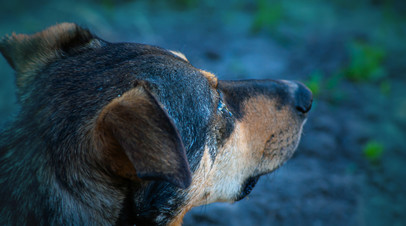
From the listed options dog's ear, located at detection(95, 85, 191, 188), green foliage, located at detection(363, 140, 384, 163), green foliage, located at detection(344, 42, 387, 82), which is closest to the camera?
dog's ear, located at detection(95, 85, 191, 188)

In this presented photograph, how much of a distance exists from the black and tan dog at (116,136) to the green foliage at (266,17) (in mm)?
4076

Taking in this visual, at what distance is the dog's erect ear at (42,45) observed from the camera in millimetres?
A: 2234

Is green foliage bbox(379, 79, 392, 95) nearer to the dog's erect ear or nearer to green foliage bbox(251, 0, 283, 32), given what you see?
green foliage bbox(251, 0, 283, 32)

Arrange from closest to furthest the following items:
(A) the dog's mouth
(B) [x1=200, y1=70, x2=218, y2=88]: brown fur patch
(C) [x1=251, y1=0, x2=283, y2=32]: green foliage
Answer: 1. (B) [x1=200, y1=70, x2=218, y2=88]: brown fur patch
2. (A) the dog's mouth
3. (C) [x1=251, y1=0, x2=283, y2=32]: green foliage

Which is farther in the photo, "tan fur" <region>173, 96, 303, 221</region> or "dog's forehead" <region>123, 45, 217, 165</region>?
"tan fur" <region>173, 96, 303, 221</region>

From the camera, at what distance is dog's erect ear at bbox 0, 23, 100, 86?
2.23 meters

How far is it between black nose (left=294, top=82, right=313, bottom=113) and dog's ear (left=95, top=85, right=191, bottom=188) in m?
1.52

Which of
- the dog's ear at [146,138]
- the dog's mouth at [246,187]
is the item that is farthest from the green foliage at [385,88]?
the dog's ear at [146,138]

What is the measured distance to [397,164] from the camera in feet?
13.6

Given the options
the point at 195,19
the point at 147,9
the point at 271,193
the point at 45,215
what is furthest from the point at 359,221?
the point at 147,9

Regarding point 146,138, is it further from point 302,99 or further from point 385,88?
point 385,88

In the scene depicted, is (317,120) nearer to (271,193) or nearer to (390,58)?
(271,193)

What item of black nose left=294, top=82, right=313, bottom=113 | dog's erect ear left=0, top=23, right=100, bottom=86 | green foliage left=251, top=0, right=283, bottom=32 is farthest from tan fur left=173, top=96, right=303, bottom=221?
green foliage left=251, top=0, right=283, bottom=32

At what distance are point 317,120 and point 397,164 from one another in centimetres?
110
